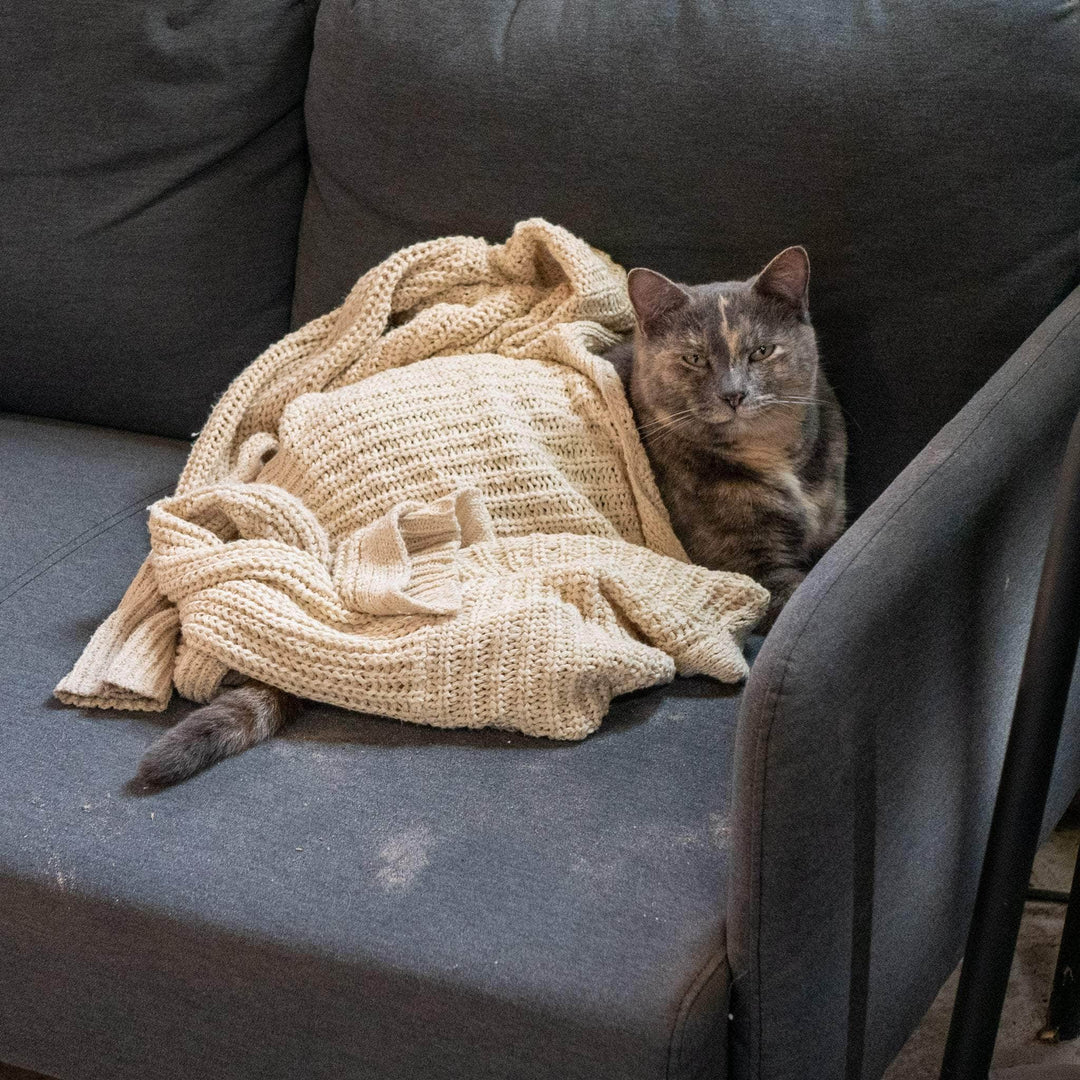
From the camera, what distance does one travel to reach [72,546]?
160cm

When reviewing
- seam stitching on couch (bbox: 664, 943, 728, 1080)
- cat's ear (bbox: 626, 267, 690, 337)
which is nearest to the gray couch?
seam stitching on couch (bbox: 664, 943, 728, 1080)

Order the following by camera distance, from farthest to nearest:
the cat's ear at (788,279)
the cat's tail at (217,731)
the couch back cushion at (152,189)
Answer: the couch back cushion at (152,189)
the cat's ear at (788,279)
the cat's tail at (217,731)

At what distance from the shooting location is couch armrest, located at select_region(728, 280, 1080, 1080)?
2.99 feet

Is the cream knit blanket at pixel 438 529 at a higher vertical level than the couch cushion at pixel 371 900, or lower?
higher

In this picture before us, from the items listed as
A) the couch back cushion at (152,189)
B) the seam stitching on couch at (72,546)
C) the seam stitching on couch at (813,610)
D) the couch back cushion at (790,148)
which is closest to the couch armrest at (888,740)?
the seam stitching on couch at (813,610)

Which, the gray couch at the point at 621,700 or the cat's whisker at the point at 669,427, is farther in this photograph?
the cat's whisker at the point at 669,427

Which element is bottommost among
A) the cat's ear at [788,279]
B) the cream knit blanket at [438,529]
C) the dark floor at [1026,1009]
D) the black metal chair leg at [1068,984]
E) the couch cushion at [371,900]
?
the dark floor at [1026,1009]

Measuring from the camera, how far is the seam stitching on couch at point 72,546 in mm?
1503

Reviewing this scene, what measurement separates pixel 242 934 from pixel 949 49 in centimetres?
121

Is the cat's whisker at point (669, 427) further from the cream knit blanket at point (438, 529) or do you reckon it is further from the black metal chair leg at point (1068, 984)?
the black metal chair leg at point (1068, 984)

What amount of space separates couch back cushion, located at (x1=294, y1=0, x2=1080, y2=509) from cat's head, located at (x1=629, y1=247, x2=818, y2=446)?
10 cm

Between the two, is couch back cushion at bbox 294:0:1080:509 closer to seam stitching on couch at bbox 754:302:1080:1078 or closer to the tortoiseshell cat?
the tortoiseshell cat

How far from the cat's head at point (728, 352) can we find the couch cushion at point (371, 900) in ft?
1.16

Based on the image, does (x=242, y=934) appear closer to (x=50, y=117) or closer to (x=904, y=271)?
(x=904, y=271)
